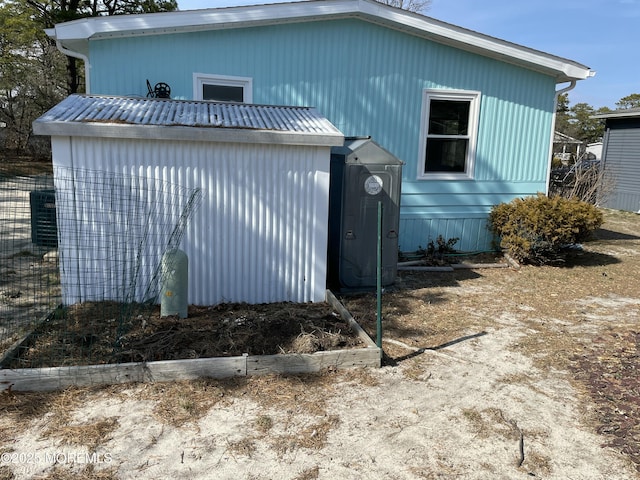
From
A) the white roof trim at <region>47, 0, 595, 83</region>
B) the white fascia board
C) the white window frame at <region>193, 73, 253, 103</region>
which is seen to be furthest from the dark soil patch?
the white roof trim at <region>47, 0, 595, 83</region>

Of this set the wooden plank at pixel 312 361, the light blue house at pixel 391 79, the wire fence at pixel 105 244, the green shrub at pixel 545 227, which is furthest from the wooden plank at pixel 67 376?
the green shrub at pixel 545 227

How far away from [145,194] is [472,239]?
6.23 metres

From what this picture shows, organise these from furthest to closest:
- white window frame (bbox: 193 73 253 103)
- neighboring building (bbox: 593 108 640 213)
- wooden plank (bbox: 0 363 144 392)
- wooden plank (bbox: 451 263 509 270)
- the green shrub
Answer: neighboring building (bbox: 593 108 640 213), wooden plank (bbox: 451 263 509 270), the green shrub, white window frame (bbox: 193 73 253 103), wooden plank (bbox: 0 363 144 392)

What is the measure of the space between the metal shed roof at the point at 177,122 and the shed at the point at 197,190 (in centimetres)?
1

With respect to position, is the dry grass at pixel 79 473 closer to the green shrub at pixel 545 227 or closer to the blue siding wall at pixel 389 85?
the blue siding wall at pixel 389 85

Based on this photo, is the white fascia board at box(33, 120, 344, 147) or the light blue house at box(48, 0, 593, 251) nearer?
the white fascia board at box(33, 120, 344, 147)

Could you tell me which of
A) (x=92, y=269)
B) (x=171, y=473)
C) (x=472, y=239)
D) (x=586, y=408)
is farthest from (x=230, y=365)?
(x=472, y=239)

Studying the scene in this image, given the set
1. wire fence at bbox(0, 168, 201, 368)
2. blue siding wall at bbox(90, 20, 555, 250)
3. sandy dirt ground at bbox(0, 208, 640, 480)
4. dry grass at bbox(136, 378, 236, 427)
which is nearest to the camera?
sandy dirt ground at bbox(0, 208, 640, 480)

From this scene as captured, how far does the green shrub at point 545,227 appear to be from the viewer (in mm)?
7719

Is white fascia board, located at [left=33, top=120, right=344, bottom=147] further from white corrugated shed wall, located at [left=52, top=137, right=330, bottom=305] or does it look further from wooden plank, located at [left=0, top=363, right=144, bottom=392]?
wooden plank, located at [left=0, top=363, right=144, bottom=392]

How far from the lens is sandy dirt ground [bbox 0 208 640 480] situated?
9.39 ft

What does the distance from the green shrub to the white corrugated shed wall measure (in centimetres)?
414

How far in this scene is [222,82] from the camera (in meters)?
7.55

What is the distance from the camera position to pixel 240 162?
525cm
